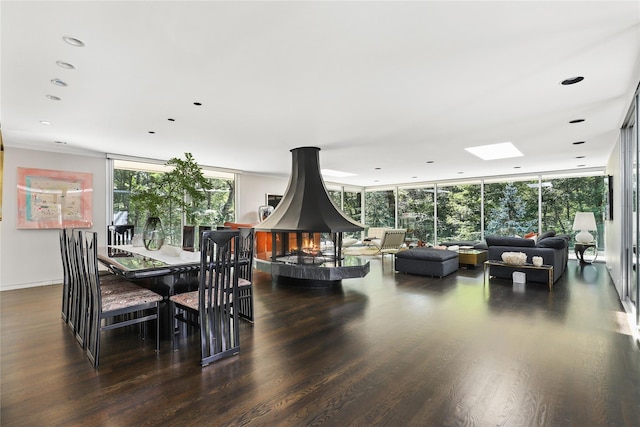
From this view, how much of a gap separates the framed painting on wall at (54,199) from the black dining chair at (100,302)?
3613 millimetres

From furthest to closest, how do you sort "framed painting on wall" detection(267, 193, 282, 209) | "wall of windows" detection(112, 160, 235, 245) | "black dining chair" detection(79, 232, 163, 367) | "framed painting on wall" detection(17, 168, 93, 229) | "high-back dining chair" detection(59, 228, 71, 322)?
1. "framed painting on wall" detection(267, 193, 282, 209)
2. "wall of windows" detection(112, 160, 235, 245)
3. "framed painting on wall" detection(17, 168, 93, 229)
4. "high-back dining chair" detection(59, 228, 71, 322)
5. "black dining chair" detection(79, 232, 163, 367)

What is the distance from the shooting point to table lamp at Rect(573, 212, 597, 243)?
7477 millimetres

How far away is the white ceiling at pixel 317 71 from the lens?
1.99 metres

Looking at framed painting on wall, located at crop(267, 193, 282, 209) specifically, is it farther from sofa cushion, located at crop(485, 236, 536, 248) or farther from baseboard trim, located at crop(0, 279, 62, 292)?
sofa cushion, located at crop(485, 236, 536, 248)

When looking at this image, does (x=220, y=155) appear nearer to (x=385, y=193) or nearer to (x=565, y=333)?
(x=565, y=333)

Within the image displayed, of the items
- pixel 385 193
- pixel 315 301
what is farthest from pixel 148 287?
pixel 385 193

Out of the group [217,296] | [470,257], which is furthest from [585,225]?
[217,296]

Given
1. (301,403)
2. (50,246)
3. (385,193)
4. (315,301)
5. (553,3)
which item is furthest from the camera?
(385,193)

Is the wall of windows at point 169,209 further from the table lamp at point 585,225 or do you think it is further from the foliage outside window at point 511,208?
the table lamp at point 585,225

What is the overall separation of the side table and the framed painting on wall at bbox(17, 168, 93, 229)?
423 inches

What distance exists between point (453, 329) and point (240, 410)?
7.62 feet

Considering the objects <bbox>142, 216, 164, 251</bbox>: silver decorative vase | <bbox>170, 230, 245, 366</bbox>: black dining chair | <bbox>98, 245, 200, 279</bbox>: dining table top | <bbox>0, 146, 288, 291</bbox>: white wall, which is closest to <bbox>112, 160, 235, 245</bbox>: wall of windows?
<bbox>0, 146, 288, 291</bbox>: white wall

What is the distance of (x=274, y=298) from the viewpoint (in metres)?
4.62

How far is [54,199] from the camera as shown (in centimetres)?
561
